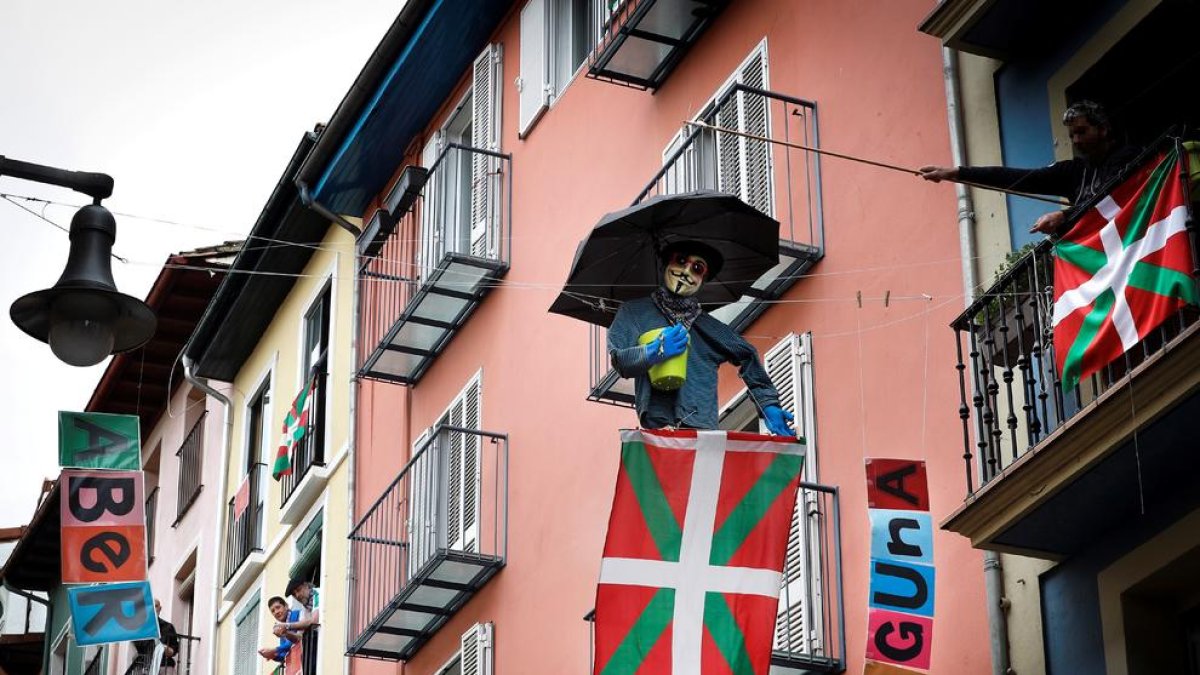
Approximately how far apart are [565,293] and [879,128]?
104 inches

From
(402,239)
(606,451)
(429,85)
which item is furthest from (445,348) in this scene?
(606,451)

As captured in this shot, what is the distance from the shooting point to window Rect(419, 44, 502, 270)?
72.1 feet

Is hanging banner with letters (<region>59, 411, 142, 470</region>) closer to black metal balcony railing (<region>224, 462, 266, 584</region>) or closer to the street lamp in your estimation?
black metal balcony railing (<region>224, 462, 266, 584</region>)

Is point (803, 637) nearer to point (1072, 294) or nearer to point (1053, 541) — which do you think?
point (1053, 541)

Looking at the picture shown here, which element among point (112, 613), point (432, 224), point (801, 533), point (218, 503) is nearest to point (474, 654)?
point (432, 224)

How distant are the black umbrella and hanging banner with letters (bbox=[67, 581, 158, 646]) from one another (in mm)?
10425

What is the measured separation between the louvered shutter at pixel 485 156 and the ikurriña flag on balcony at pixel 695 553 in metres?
9.51

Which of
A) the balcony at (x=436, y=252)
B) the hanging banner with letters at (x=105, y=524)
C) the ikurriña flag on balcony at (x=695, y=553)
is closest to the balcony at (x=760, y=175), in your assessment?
the ikurriña flag on balcony at (x=695, y=553)

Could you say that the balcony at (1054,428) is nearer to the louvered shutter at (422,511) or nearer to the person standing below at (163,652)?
the louvered shutter at (422,511)

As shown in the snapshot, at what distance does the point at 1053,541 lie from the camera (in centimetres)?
1241

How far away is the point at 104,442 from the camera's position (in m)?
24.0

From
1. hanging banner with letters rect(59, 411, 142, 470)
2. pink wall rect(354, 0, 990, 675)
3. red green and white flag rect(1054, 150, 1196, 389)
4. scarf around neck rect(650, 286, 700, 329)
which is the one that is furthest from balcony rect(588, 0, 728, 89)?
hanging banner with letters rect(59, 411, 142, 470)

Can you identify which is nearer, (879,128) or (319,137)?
(879,128)

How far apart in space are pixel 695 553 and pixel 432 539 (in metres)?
8.01
